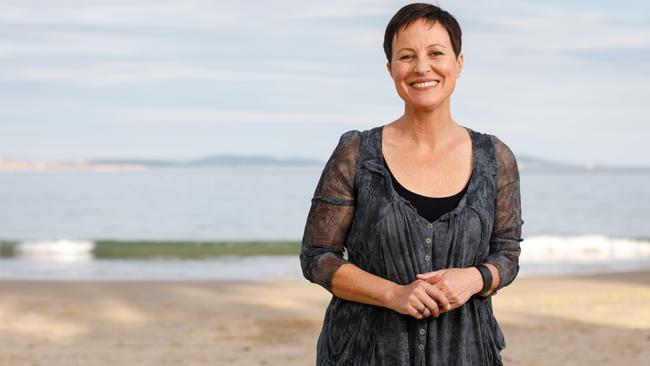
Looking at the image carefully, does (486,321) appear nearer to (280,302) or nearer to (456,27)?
(456,27)

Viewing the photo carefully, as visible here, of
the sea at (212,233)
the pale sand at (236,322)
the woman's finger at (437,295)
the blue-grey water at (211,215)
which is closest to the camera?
the woman's finger at (437,295)

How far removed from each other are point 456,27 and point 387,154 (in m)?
0.38

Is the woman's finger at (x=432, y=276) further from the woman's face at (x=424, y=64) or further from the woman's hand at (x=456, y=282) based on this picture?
the woman's face at (x=424, y=64)

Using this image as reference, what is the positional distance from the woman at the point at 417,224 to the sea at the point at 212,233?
1641cm

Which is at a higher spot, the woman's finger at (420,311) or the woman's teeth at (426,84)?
the woman's teeth at (426,84)

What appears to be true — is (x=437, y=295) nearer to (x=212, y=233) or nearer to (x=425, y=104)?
(x=425, y=104)

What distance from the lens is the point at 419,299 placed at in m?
2.45

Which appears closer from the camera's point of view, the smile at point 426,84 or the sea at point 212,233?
the smile at point 426,84

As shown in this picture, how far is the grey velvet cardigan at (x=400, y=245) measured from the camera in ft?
8.28

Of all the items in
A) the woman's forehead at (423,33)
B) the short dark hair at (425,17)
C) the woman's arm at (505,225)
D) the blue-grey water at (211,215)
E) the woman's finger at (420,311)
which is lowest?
the blue-grey water at (211,215)

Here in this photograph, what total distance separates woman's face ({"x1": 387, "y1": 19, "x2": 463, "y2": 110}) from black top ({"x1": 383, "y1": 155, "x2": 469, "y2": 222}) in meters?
0.23

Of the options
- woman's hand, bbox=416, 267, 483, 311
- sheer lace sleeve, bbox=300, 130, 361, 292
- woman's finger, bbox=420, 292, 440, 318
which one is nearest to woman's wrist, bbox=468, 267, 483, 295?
woman's hand, bbox=416, 267, 483, 311

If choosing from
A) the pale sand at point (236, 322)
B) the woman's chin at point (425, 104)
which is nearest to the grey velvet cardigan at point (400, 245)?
the woman's chin at point (425, 104)

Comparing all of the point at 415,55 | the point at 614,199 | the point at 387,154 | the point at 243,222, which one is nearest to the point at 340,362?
the point at 387,154
